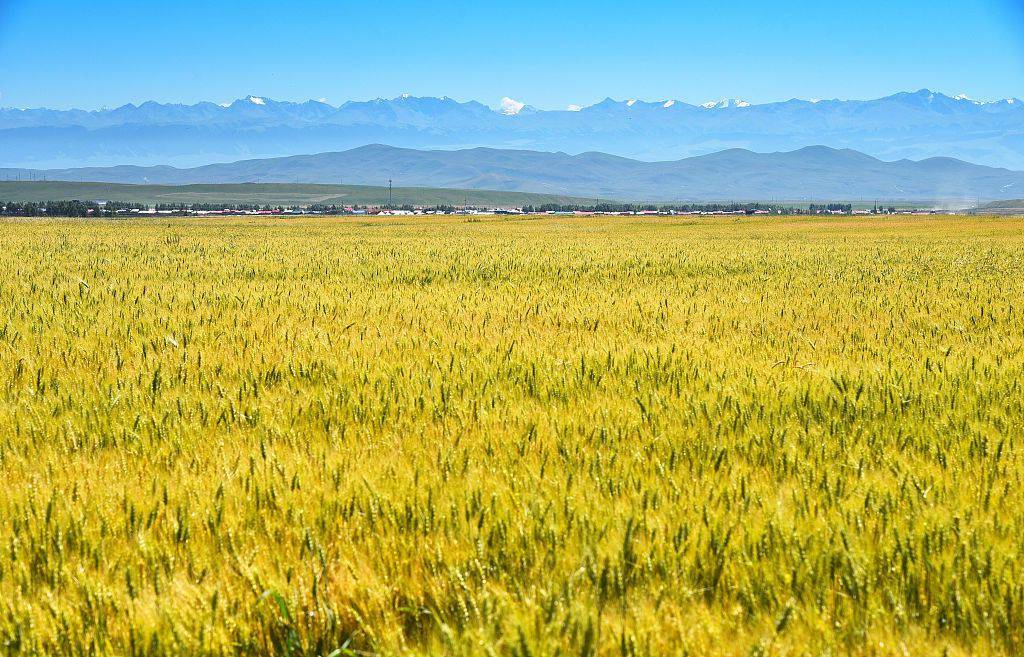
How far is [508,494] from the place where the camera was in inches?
131

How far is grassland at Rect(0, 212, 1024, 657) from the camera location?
2.41 metres

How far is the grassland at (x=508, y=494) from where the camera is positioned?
2412mm

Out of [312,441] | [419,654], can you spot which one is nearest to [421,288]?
[312,441]

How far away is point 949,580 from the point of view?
8.55ft

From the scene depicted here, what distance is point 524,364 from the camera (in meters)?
6.63

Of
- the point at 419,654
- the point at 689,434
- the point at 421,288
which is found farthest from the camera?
the point at 421,288

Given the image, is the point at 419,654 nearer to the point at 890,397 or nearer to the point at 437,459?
the point at 437,459

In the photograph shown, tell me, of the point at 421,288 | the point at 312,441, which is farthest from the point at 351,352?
the point at 421,288

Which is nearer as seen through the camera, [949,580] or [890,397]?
[949,580]

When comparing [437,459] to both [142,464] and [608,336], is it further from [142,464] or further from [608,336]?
[608,336]

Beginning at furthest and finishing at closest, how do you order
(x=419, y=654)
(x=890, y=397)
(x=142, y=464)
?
(x=890, y=397), (x=142, y=464), (x=419, y=654)

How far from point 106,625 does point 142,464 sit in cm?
170

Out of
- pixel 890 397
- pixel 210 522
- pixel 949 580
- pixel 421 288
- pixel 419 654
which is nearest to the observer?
pixel 419 654

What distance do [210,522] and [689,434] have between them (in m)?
2.71
